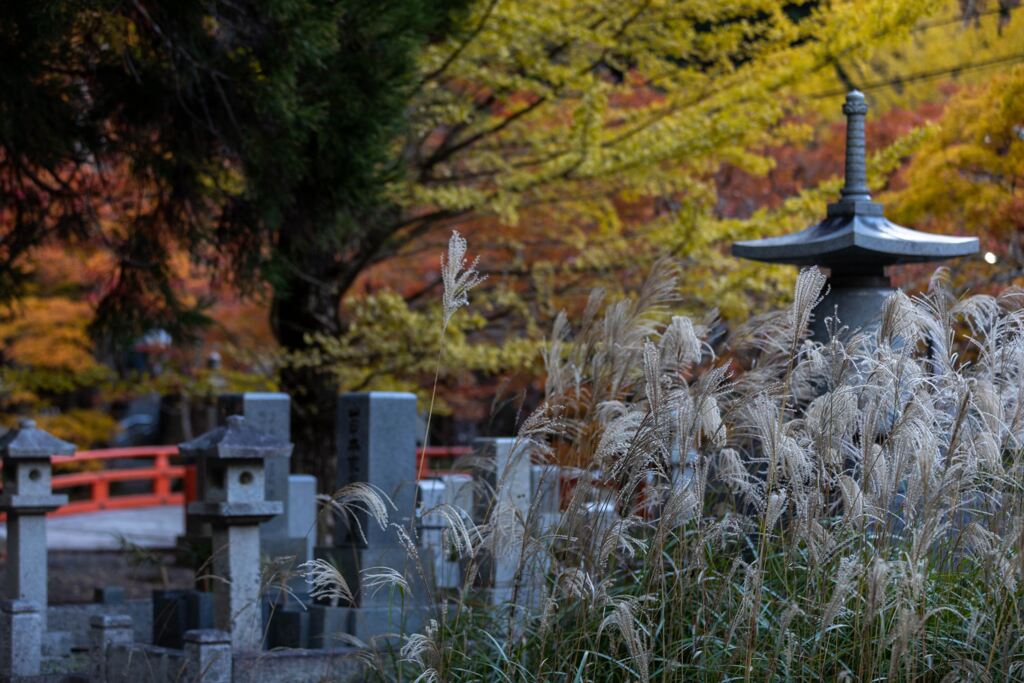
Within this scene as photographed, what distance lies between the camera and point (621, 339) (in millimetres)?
4645

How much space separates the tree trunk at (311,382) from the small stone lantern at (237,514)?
5009 mm

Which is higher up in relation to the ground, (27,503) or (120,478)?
(27,503)

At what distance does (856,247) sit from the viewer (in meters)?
6.03

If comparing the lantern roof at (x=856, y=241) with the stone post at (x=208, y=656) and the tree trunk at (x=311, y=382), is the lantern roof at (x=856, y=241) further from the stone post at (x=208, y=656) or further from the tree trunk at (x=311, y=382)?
the tree trunk at (x=311, y=382)

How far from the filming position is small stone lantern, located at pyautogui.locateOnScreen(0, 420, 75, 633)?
24.0 ft

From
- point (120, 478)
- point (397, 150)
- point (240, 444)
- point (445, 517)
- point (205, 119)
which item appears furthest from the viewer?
point (120, 478)

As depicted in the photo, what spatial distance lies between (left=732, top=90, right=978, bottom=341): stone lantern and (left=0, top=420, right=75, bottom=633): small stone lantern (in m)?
4.16

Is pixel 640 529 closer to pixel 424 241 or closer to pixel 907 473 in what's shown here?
pixel 907 473

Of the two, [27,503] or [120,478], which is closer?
[27,503]

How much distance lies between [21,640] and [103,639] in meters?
0.57

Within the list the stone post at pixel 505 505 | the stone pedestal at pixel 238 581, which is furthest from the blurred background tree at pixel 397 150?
the stone pedestal at pixel 238 581

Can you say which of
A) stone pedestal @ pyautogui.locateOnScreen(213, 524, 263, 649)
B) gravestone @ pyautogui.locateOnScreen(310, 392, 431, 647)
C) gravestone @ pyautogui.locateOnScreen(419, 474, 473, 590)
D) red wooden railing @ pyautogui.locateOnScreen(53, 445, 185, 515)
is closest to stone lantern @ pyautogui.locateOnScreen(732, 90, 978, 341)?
gravestone @ pyautogui.locateOnScreen(419, 474, 473, 590)

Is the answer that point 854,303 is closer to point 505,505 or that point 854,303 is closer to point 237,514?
point 505,505

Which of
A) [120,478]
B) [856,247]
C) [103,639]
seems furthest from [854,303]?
[120,478]
